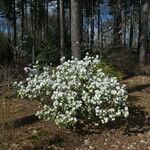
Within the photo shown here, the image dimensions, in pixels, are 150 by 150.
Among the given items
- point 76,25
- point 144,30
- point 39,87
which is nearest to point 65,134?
point 39,87

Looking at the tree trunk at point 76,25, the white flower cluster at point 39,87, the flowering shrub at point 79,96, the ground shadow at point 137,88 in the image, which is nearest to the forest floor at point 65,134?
the flowering shrub at point 79,96

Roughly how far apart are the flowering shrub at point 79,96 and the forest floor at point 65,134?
0.28m

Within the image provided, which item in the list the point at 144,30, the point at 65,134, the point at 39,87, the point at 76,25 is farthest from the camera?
the point at 144,30

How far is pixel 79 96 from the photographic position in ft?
33.8

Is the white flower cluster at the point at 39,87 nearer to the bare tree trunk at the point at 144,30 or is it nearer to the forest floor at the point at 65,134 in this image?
the forest floor at the point at 65,134

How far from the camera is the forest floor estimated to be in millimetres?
9336

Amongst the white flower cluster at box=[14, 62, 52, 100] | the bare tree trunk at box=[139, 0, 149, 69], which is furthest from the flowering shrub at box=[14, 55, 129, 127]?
the bare tree trunk at box=[139, 0, 149, 69]

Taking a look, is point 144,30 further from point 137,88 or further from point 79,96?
point 79,96

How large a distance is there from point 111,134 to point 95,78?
133 centimetres

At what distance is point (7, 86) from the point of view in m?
14.2

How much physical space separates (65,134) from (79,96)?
3.05 feet

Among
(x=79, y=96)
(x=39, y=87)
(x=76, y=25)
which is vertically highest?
(x=76, y=25)

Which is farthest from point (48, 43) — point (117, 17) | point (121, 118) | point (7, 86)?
point (117, 17)

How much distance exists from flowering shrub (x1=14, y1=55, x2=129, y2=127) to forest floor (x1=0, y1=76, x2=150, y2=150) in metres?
0.28
